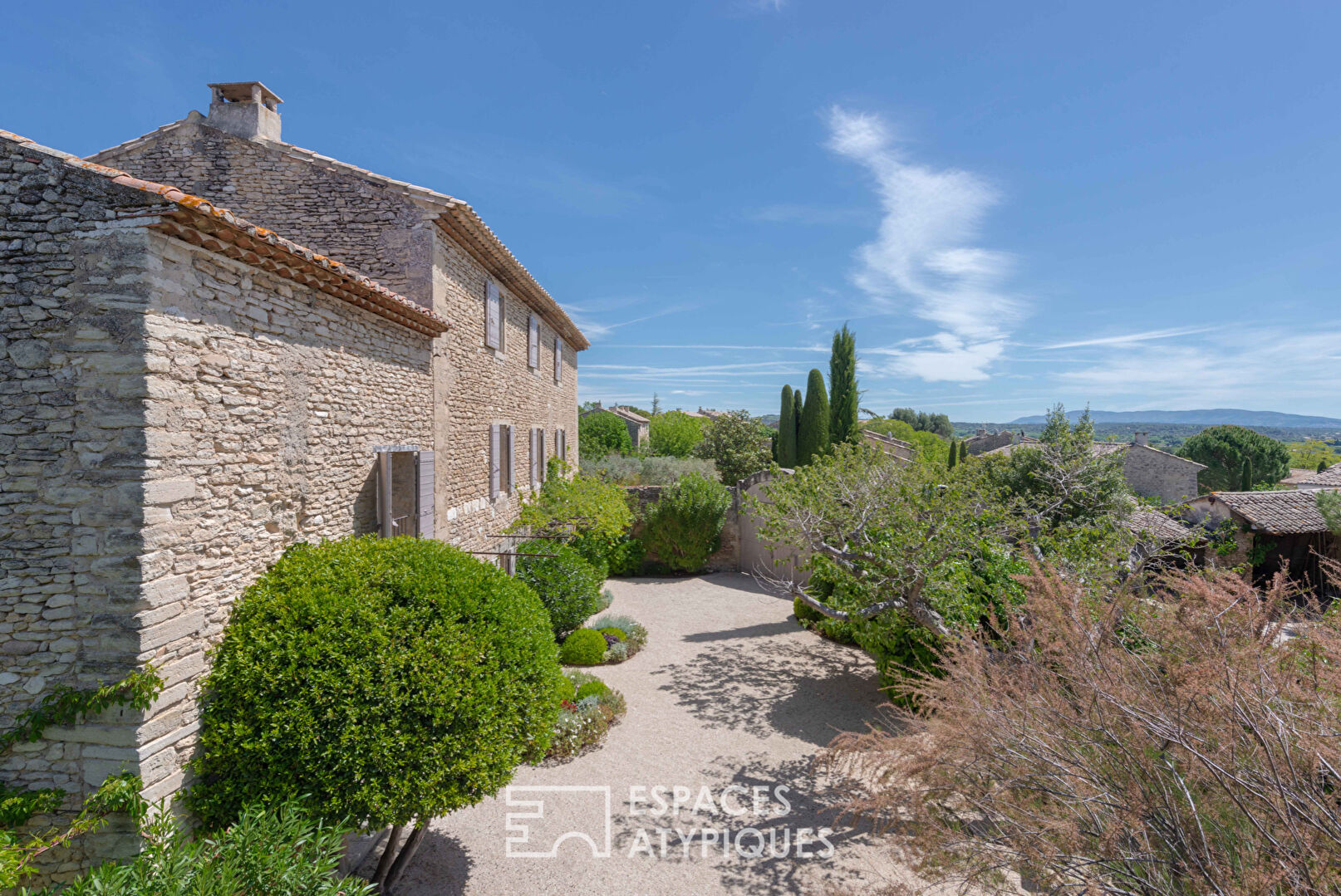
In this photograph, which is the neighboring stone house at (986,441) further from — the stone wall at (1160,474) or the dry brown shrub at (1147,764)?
the dry brown shrub at (1147,764)

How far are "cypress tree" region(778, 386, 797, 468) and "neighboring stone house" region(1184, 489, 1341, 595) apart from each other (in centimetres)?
1532

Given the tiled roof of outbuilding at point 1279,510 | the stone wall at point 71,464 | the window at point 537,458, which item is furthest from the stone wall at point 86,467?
the tiled roof of outbuilding at point 1279,510

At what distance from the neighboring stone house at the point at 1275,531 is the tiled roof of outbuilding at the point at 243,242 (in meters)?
21.7

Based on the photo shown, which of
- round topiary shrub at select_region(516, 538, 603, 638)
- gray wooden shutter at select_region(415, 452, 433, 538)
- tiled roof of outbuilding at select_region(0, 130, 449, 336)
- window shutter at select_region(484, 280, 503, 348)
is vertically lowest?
round topiary shrub at select_region(516, 538, 603, 638)

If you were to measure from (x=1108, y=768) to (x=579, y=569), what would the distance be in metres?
9.12

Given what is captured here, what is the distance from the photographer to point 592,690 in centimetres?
815

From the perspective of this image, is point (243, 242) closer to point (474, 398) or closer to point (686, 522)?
point (474, 398)

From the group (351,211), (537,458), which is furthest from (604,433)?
(351,211)

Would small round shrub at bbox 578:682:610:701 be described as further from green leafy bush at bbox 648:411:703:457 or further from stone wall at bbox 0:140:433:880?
green leafy bush at bbox 648:411:703:457

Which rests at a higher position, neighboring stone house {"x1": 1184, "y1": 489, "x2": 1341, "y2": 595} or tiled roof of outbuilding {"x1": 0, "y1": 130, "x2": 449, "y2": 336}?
tiled roof of outbuilding {"x1": 0, "y1": 130, "x2": 449, "y2": 336}

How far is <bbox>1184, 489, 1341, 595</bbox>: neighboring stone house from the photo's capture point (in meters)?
16.4

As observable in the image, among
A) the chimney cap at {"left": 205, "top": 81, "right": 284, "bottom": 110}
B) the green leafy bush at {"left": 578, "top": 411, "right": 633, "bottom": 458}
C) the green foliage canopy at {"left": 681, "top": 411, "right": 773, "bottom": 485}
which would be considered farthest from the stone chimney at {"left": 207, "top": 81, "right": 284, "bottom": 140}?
the green leafy bush at {"left": 578, "top": 411, "right": 633, "bottom": 458}

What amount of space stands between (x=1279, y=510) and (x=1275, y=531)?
138 cm

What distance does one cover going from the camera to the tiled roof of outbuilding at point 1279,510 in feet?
53.3
